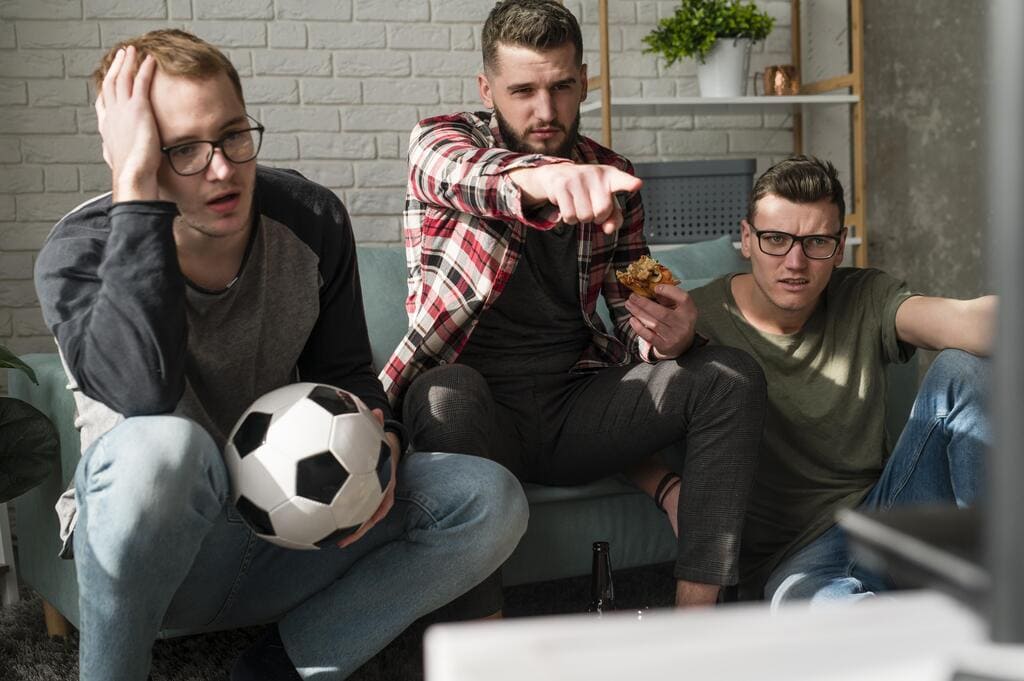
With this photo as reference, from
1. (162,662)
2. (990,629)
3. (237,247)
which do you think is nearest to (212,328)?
(237,247)

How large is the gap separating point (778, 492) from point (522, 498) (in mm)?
552

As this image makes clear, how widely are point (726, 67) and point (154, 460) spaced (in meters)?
2.66

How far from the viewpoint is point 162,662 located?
2.14 meters


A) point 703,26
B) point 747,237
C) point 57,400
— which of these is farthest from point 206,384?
point 703,26

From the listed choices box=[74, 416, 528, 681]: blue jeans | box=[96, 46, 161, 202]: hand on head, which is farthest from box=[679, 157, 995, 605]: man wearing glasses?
box=[96, 46, 161, 202]: hand on head

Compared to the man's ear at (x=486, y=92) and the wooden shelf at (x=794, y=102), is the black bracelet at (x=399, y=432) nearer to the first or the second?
the man's ear at (x=486, y=92)

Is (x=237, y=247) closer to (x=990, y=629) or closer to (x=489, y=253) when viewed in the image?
(x=489, y=253)

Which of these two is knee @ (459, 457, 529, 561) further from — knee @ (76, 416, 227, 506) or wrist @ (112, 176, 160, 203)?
wrist @ (112, 176, 160, 203)

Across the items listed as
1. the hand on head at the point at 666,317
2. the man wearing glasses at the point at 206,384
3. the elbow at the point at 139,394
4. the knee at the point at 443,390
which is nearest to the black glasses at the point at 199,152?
the man wearing glasses at the point at 206,384

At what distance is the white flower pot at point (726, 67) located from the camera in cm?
358

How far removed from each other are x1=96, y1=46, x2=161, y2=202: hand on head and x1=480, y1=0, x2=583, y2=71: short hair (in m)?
0.72

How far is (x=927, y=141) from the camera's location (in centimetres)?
377

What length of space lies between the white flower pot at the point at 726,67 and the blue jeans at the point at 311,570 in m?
2.23

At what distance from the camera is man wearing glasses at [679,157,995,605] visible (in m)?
1.90
